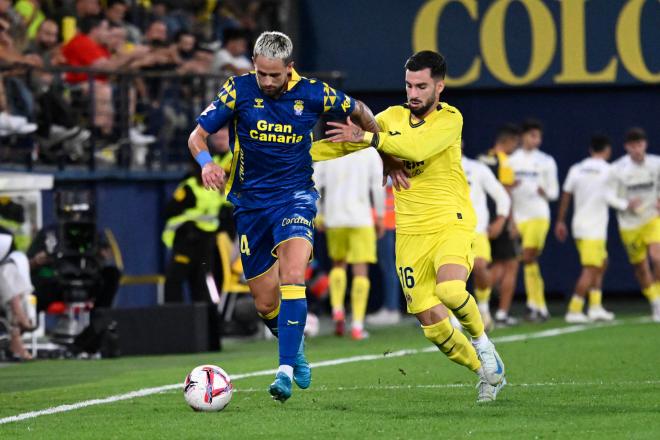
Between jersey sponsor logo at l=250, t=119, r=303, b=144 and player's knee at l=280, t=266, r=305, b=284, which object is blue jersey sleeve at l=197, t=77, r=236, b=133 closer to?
jersey sponsor logo at l=250, t=119, r=303, b=144

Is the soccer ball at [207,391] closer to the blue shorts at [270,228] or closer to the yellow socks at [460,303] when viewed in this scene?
the blue shorts at [270,228]

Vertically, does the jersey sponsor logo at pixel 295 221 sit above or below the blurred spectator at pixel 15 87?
below

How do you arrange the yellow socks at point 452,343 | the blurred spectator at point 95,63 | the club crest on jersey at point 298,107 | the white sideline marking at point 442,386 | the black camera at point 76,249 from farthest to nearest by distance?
the blurred spectator at point 95,63 < the black camera at point 76,249 < the white sideline marking at point 442,386 < the club crest on jersey at point 298,107 < the yellow socks at point 452,343

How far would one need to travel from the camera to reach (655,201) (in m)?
19.8

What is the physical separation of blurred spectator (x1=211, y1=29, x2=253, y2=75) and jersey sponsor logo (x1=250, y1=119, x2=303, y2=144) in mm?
11600

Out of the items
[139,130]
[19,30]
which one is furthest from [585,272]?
[19,30]

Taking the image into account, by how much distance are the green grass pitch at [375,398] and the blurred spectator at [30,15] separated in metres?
5.19

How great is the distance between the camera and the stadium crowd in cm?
1842

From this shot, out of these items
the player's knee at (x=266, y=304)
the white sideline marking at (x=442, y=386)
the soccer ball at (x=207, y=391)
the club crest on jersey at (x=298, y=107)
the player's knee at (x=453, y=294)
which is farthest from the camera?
the white sideline marking at (x=442, y=386)

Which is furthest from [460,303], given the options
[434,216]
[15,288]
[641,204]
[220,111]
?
[641,204]

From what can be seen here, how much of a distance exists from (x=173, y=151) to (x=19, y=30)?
3.15m

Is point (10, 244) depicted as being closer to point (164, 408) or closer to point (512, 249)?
point (164, 408)

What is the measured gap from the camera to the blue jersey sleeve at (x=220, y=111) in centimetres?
1011

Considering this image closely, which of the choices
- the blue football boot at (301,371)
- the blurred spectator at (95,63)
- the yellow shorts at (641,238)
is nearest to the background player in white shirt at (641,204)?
the yellow shorts at (641,238)
